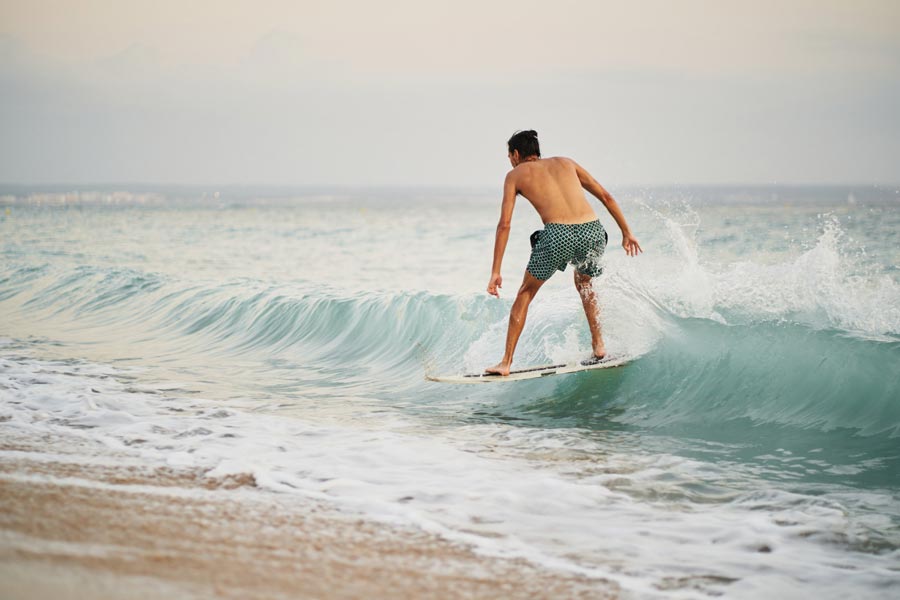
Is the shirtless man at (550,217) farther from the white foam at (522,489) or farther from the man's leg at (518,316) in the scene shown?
the white foam at (522,489)

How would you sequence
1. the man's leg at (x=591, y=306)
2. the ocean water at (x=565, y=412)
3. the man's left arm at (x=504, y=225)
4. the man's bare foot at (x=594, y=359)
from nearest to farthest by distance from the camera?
the ocean water at (x=565, y=412)
the man's left arm at (x=504, y=225)
the man's leg at (x=591, y=306)
the man's bare foot at (x=594, y=359)

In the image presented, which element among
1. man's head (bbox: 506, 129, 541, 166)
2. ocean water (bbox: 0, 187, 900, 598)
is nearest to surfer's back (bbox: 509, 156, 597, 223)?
man's head (bbox: 506, 129, 541, 166)

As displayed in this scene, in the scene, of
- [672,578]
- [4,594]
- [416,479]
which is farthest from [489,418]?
[4,594]

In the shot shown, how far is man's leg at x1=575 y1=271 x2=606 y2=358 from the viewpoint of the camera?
6.66 meters

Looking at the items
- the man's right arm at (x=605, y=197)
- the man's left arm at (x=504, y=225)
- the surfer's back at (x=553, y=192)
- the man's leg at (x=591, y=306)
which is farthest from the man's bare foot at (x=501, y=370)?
the man's right arm at (x=605, y=197)

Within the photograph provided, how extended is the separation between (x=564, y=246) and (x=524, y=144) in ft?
2.96

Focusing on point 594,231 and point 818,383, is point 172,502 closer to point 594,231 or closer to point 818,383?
point 594,231

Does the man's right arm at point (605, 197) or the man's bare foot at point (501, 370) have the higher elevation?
the man's right arm at point (605, 197)

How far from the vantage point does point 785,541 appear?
12.5 feet

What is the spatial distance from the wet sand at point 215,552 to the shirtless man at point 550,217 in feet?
9.57

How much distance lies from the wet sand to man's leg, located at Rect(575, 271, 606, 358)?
3.31 metres

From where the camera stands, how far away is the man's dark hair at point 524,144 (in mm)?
6477

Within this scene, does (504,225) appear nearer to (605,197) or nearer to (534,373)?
(605,197)

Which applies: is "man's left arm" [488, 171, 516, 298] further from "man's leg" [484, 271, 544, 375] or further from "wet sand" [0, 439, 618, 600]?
"wet sand" [0, 439, 618, 600]
